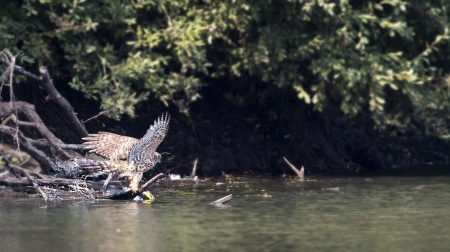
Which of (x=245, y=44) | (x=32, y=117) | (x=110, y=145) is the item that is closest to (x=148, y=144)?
(x=110, y=145)

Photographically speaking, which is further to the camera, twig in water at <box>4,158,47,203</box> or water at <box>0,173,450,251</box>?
twig in water at <box>4,158,47,203</box>

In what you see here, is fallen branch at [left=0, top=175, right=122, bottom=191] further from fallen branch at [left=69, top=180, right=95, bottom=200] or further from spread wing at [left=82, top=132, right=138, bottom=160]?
spread wing at [left=82, top=132, right=138, bottom=160]

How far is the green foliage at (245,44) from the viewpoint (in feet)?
47.4

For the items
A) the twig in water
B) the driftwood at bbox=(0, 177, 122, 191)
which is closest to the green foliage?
the driftwood at bbox=(0, 177, 122, 191)

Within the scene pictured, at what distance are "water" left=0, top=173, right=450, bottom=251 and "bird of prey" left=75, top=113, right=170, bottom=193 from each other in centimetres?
55

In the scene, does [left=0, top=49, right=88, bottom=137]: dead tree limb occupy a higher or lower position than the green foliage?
lower

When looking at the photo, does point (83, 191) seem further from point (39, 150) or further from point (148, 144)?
point (148, 144)

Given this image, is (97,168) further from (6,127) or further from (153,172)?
(153,172)

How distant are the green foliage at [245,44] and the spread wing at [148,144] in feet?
4.19

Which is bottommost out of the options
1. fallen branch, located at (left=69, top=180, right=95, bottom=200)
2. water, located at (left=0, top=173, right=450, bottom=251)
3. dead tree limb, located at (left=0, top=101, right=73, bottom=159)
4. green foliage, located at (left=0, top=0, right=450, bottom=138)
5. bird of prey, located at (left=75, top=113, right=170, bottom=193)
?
water, located at (left=0, top=173, right=450, bottom=251)

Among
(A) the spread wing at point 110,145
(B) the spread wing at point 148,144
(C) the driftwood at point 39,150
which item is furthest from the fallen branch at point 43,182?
(B) the spread wing at point 148,144

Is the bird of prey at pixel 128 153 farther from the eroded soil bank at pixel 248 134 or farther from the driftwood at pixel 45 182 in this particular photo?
the eroded soil bank at pixel 248 134

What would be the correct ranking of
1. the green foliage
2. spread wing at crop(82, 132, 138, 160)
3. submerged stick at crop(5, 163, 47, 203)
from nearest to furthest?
1. submerged stick at crop(5, 163, 47, 203)
2. spread wing at crop(82, 132, 138, 160)
3. the green foliage

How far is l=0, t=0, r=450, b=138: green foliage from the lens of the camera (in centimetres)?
1445
